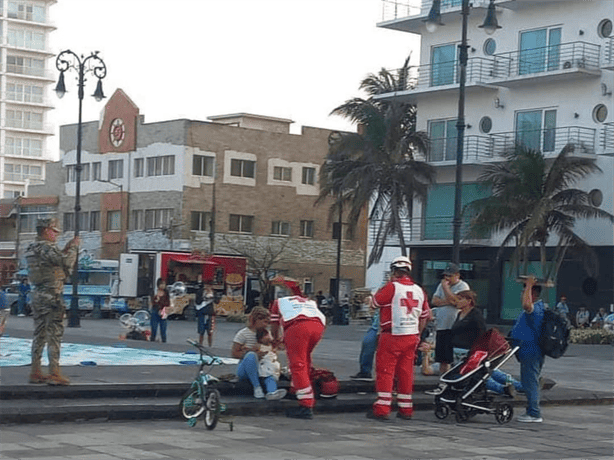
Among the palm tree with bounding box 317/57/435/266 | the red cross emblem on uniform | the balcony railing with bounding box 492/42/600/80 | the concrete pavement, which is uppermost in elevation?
the balcony railing with bounding box 492/42/600/80

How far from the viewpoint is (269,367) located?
14375mm

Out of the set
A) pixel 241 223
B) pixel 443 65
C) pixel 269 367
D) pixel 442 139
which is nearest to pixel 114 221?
pixel 241 223

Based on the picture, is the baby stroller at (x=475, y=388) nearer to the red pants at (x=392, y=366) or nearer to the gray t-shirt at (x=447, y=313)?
the red pants at (x=392, y=366)

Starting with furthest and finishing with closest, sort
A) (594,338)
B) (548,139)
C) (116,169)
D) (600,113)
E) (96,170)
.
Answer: (96,170), (116,169), (548,139), (600,113), (594,338)

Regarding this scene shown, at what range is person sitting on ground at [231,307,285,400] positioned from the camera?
46.8ft

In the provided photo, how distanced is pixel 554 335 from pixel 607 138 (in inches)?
1228

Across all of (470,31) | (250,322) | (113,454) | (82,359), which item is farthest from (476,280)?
(113,454)

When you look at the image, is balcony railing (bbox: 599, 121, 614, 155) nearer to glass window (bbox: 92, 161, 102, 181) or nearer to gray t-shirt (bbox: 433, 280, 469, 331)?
gray t-shirt (bbox: 433, 280, 469, 331)

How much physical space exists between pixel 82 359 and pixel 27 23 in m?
101

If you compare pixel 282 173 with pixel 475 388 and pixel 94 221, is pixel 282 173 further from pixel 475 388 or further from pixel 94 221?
pixel 475 388

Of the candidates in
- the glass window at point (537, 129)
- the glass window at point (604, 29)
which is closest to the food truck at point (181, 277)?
the glass window at point (537, 129)

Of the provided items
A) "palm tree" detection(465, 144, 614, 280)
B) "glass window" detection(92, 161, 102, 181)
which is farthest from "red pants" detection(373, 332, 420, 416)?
"glass window" detection(92, 161, 102, 181)

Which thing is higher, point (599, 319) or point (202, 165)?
point (202, 165)

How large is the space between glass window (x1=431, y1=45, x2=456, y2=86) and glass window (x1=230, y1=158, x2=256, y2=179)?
19.4 metres
